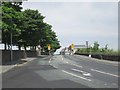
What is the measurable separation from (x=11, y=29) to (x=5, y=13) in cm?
302

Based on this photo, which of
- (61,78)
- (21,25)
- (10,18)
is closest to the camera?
(61,78)

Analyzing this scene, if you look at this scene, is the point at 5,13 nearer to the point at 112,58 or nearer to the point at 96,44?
the point at 112,58

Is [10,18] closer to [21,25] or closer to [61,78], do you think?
[21,25]

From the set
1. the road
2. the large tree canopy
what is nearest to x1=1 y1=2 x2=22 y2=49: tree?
the large tree canopy

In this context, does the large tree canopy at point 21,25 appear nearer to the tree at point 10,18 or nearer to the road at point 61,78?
the tree at point 10,18

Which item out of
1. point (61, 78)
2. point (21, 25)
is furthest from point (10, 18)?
point (61, 78)

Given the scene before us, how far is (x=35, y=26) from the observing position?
65.5m

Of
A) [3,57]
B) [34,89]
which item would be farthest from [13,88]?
[3,57]

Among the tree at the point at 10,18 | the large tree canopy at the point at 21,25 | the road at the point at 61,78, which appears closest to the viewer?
the road at the point at 61,78

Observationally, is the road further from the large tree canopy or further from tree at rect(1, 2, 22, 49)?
the large tree canopy

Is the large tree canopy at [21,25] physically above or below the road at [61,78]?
above

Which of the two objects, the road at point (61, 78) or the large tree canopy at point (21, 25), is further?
the large tree canopy at point (21, 25)

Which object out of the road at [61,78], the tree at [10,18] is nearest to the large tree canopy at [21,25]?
the tree at [10,18]

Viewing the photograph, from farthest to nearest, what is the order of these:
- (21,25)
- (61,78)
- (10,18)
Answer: (21,25) → (10,18) → (61,78)
